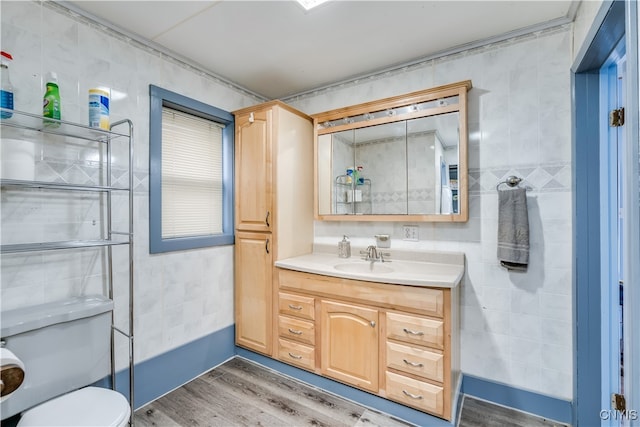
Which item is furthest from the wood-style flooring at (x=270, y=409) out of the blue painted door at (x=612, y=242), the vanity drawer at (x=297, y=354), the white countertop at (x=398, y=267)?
the white countertop at (x=398, y=267)

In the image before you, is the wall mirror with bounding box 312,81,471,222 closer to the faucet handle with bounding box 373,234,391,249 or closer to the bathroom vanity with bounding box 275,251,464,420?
the faucet handle with bounding box 373,234,391,249

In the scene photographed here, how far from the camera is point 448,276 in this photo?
1.76 meters

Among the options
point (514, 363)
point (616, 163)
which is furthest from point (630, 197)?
point (514, 363)

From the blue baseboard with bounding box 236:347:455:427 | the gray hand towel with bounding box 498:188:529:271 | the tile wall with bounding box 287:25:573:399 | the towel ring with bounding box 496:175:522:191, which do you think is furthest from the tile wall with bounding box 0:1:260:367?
the towel ring with bounding box 496:175:522:191

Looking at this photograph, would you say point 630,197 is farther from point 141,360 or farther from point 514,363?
point 141,360

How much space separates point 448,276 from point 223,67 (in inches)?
88.0

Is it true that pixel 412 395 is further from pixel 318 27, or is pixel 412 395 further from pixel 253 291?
pixel 318 27

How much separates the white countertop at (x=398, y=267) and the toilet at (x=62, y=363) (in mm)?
1166

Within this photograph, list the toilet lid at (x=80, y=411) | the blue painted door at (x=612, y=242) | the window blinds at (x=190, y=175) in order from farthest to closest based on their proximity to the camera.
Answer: the window blinds at (x=190, y=175), the blue painted door at (x=612, y=242), the toilet lid at (x=80, y=411)

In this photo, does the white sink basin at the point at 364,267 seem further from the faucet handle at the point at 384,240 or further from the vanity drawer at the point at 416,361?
the vanity drawer at the point at 416,361

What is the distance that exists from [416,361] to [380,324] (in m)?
0.28

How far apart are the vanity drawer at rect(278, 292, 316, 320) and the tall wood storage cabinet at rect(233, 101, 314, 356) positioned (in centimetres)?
9

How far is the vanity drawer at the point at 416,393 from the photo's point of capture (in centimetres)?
162

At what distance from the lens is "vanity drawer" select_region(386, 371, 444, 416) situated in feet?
5.32
